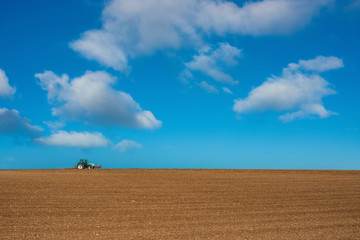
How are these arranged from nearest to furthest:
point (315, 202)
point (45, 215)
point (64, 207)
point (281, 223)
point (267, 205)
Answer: point (281, 223)
point (45, 215)
point (64, 207)
point (267, 205)
point (315, 202)

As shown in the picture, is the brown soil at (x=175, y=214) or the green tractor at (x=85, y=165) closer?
the brown soil at (x=175, y=214)

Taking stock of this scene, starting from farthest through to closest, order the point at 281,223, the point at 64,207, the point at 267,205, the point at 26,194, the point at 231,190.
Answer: the point at 231,190 → the point at 26,194 → the point at 267,205 → the point at 64,207 → the point at 281,223


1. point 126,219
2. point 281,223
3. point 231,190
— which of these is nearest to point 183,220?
point 126,219

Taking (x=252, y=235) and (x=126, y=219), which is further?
(x=126, y=219)

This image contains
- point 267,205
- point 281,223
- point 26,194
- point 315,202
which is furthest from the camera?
point 26,194

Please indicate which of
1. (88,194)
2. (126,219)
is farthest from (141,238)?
(88,194)

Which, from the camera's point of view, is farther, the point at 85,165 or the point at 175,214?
the point at 85,165

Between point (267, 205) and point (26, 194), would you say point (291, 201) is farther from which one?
point (26, 194)

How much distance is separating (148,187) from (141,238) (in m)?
12.0

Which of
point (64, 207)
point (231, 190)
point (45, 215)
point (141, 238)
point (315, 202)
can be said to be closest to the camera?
point (141, 238)

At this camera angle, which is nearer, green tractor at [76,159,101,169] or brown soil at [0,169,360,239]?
brown soil at [0,169,360,239]

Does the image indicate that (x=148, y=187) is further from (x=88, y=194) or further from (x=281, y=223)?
(x=281, y=223)

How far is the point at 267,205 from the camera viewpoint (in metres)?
15.8

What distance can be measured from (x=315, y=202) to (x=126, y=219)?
10.3 m
